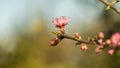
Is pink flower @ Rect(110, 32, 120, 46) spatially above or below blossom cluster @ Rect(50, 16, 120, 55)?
above

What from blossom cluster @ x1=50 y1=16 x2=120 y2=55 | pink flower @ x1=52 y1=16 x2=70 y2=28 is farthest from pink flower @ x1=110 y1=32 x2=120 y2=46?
pink flower @ x1=52 y1=16 x2=70 y2=28

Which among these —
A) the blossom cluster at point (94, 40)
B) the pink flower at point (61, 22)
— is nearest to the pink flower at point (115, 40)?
the blossom cluster at point (94, 40)

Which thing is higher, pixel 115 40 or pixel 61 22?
pixel 115 40

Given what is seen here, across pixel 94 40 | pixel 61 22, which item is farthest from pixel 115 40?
pixel 61 22

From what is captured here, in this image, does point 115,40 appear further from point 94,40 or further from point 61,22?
point 61,22

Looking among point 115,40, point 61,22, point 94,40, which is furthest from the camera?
point 61,22

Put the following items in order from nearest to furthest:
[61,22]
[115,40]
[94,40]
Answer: [115,40] < [94,40] < [61,22]

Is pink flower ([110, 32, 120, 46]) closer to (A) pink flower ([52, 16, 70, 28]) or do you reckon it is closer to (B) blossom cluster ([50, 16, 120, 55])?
(B) blossom cluster ([50, 16, 120, 55])

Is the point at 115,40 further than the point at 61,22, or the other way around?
the point at 61,22

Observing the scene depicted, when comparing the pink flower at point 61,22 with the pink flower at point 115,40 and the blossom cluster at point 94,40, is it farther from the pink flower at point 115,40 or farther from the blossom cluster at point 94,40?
the pink flower at point 115,40

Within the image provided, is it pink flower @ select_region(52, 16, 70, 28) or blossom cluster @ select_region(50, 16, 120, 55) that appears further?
pink flower @ select_region(52, 16, 70, 28)
